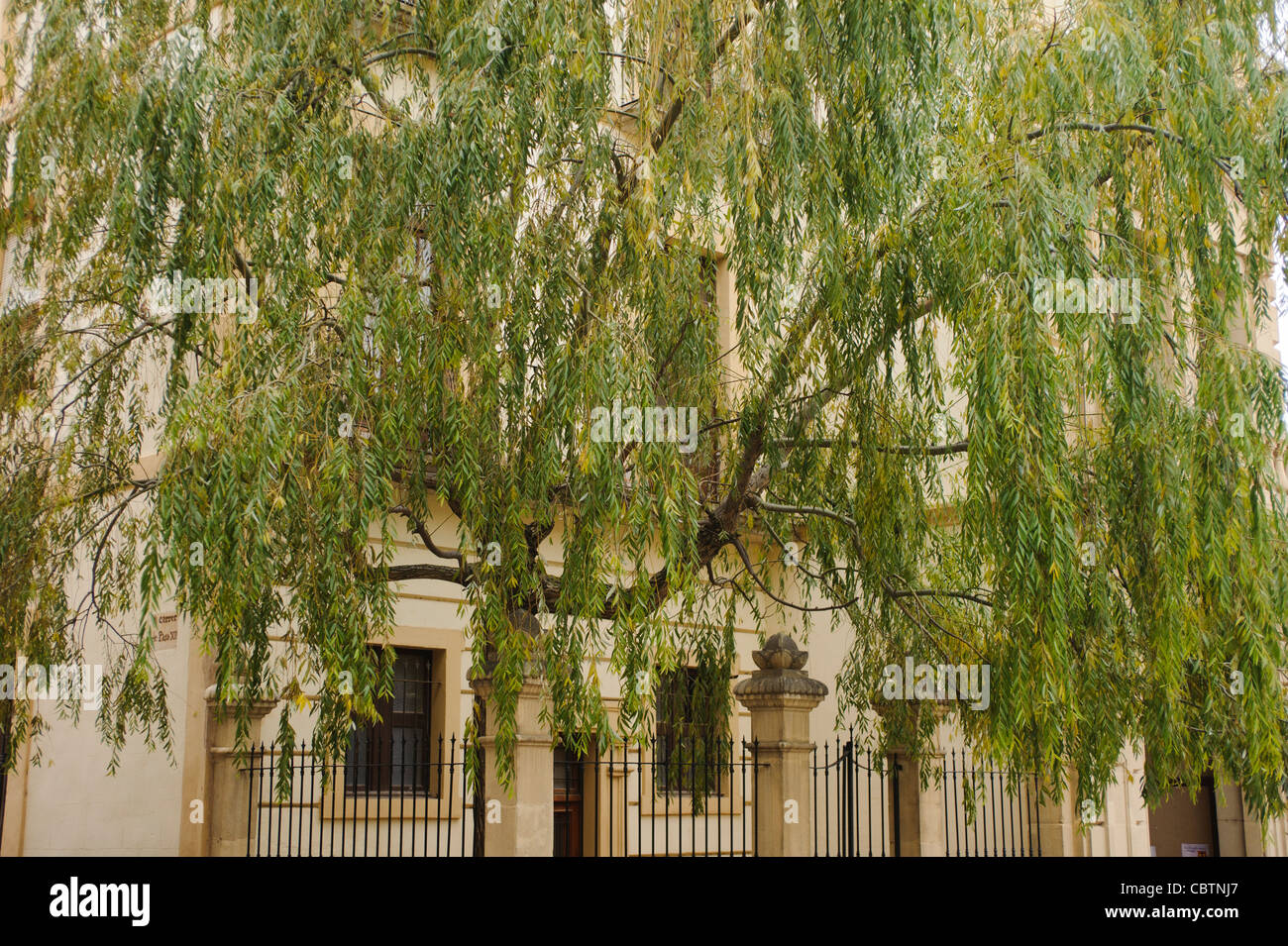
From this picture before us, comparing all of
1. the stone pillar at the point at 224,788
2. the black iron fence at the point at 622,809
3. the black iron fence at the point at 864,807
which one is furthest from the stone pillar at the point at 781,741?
the stone pillar at the point at 224,788

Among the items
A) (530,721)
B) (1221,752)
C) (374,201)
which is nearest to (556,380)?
(374,201)

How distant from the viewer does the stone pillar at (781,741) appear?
1009cm

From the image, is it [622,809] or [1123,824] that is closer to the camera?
[622,809]

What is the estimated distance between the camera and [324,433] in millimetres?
6898

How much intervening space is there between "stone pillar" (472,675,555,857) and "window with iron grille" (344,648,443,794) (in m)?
2.87

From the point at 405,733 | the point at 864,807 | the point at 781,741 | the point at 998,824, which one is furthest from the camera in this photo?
the point at 864,807

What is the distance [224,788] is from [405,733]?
2.65 meters

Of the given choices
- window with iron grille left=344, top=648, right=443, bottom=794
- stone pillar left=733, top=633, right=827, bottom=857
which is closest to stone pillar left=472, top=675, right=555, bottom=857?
stone pillar left=733, top=633, right=827, bottom=857

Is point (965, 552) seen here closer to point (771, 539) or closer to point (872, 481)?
point (872, 481)

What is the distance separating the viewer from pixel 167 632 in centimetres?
1145

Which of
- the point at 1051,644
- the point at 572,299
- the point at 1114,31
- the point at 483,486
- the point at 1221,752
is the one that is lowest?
the point at 1221,752

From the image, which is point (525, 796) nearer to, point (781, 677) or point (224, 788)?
point (781, 677)

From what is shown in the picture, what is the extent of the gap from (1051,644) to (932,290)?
8.18 feet

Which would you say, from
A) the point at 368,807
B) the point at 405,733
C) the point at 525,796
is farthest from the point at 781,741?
the point at 405,733
